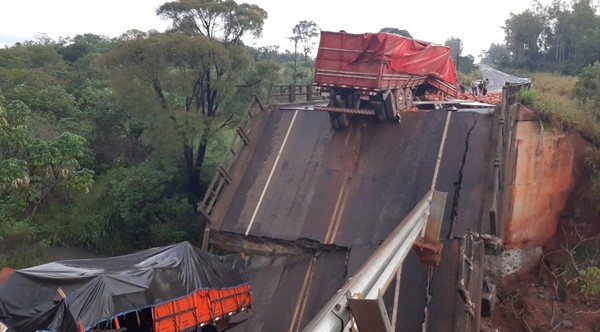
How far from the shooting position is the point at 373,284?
5082 mm

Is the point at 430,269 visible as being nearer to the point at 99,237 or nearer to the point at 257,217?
the point at 257,217

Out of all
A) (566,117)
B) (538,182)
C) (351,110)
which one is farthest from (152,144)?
(566,117)

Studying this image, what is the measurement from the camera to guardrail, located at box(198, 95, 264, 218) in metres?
13.4

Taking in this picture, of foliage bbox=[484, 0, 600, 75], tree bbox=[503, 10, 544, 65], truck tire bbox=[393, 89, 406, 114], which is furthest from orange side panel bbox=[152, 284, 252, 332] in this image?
tree bbox=[503, 10, 544, 65]

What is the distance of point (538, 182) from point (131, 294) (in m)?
9.68

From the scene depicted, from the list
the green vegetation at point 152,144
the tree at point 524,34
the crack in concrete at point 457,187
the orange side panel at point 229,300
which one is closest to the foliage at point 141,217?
the green vegetation at point 152,144

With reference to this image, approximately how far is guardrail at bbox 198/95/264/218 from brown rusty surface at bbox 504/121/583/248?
713 centimetres

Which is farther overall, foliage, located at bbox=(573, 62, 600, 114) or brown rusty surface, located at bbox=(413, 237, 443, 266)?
foliage, located at bbox=(573, 62, 600, 114)

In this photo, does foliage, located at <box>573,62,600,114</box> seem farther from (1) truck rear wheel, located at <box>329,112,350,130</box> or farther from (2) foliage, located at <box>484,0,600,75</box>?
(2) foliage, located at <box>484,0,600,75</box>

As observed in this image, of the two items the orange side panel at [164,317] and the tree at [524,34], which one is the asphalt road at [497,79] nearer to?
the tree at [524,34]

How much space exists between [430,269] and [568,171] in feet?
19.0

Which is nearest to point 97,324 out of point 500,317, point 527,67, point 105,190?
point 500,317

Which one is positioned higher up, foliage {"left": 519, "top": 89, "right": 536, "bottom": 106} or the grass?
foliage {"left": 519, "top": 89, "right": 536, "bottom": 106}

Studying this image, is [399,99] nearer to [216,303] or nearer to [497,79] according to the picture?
[216,303]
